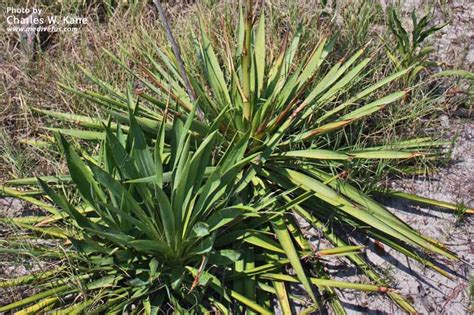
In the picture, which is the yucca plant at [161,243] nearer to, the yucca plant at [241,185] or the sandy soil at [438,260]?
the yucca plant at [241,185]

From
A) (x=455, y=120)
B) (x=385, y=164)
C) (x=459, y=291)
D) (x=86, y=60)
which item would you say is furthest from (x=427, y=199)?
(x=86, y=60)

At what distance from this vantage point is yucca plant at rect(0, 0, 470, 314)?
2.44 metres

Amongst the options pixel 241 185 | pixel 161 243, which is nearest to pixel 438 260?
pixel 241 185

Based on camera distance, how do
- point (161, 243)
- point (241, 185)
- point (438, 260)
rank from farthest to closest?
point (438, 260)
point (241, 185)
point (161, 243)

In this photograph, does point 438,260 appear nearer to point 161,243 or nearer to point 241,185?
point 241,185

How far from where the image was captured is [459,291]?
2803 millimetres

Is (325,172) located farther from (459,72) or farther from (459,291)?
(459,72)

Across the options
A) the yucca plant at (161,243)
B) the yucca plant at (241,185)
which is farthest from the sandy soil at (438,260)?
the yucca plant at (161,243)

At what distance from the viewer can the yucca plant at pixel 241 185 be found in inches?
96.1

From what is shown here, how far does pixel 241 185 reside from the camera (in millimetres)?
2730

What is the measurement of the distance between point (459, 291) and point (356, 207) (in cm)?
67

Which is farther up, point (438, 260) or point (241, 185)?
point (241, 185)

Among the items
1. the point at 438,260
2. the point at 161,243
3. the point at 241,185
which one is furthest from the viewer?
the point at 438,260

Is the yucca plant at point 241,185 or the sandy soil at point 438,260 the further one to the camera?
the sandy soil at point 438,260
